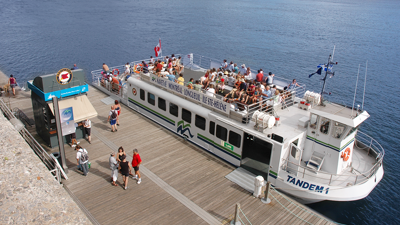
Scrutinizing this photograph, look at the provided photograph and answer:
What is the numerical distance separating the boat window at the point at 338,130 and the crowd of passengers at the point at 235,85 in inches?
135

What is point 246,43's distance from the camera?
58.8 metres

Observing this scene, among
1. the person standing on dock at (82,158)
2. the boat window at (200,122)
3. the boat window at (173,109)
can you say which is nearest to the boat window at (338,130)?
the boat window at (200,122)

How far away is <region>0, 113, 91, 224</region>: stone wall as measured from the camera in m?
8.85

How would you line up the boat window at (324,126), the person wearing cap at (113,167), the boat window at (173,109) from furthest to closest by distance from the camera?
the boat window at (173,109)
the boat window at (324,126)
the person wearing cap at (113,167)

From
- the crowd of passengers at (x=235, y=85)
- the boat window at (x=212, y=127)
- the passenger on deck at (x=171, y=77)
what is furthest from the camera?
the passenger on deck at (x=171, y=77)

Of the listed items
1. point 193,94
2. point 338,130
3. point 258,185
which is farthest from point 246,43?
point 258,185

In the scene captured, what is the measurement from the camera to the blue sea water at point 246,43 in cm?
2892

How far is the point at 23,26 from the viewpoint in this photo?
211ft

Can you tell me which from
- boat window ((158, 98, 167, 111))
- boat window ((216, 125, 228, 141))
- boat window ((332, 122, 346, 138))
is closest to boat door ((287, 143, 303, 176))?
boat window ((332, 122, 346, 138))

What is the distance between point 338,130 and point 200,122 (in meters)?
7.04

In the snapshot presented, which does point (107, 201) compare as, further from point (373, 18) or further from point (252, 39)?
point (373, 18)

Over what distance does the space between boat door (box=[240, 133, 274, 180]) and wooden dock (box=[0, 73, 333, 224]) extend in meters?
1.09

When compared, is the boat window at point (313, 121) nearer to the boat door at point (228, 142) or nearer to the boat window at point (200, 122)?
the boat door at point (228, 142)

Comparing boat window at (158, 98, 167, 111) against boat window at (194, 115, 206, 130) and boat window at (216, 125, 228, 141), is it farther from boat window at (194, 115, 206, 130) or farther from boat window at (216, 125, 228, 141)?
boat window at (216, 125, 228, 141)
